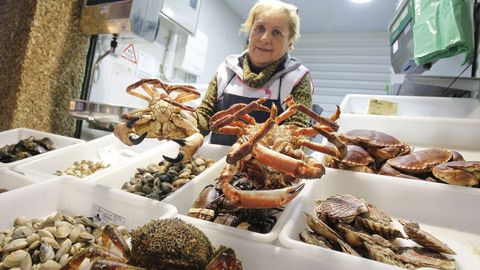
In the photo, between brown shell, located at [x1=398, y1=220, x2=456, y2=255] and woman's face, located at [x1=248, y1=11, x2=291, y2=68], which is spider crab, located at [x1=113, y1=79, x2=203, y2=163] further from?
woman's face, located at [x1=248, y1=11, x2=291, y2=68]

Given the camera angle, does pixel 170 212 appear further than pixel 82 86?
No

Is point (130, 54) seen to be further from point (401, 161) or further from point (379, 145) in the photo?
point (401, 161)

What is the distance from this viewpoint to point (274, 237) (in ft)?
2.44

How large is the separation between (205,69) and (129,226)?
4.19 m

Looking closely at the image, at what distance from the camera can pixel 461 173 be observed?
3.10 ft

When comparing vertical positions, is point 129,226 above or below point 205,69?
below

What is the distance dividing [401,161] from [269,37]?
3.37 ft

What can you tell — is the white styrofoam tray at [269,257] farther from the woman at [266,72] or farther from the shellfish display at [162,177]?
the woman at [266,72]

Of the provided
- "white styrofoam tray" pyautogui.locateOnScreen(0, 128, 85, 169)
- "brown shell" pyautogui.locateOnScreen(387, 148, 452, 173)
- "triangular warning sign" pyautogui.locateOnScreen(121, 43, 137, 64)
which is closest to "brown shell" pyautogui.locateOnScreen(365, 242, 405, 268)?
"brown shell" pyautogui.locateOnScreen(387, 148, 452, 173)

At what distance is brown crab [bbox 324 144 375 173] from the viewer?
111 centimetres

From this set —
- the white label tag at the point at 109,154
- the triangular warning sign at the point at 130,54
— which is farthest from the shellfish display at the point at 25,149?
the triangular warning sign at the point at 130,54

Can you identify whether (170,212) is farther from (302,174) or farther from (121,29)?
(121,29)

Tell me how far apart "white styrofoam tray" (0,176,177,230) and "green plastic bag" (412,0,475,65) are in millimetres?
1507

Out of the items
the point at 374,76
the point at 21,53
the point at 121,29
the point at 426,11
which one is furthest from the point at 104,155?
the point at 374,76
